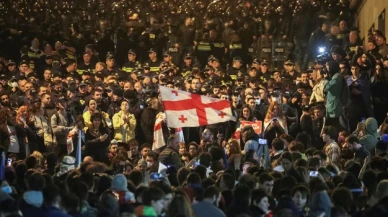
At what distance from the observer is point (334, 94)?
24.6 meters

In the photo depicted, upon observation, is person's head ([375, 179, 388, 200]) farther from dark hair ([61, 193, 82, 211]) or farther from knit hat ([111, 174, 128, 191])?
dark hair ([61, 193, 82, 211])

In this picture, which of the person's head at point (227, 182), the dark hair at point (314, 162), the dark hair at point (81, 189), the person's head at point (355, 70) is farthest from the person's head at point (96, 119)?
the dark hair at point (81, 189)

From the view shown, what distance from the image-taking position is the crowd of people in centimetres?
1466

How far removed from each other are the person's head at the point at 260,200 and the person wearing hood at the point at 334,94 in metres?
10.0

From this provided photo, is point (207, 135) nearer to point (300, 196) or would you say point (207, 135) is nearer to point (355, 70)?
point (355, 70)

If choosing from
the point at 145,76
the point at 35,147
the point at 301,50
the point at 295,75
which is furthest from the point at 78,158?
the point at 301,50

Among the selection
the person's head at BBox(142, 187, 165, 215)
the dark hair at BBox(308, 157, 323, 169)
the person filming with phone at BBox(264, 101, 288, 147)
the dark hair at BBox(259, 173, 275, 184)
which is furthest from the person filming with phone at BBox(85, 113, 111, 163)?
the person's head at BBox(142, 187, 165, 215)

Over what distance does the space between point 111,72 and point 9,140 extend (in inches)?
291

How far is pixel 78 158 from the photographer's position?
2142cm

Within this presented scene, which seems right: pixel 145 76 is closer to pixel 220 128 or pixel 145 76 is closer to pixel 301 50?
pixel 220 128

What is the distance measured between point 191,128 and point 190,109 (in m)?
4.19

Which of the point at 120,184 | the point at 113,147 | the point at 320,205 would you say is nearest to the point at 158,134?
the point at 113,147

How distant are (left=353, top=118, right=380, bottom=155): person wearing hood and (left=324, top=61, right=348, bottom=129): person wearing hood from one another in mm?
1443

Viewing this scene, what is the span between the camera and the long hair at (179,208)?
13078 millimetres
